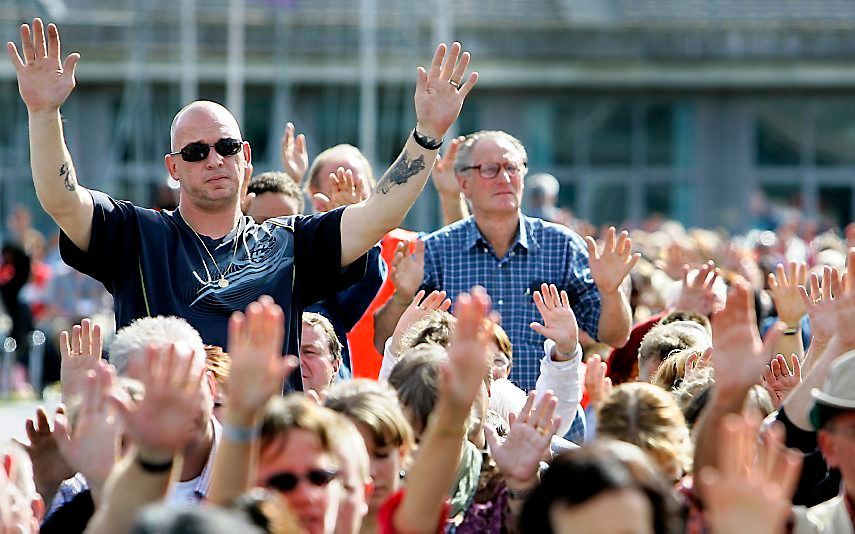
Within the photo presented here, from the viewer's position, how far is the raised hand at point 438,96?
6.30 meters

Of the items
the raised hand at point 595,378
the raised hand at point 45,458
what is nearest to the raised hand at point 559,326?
the raised hand at point 595,378

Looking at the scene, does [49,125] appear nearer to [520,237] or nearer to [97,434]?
[97,434]

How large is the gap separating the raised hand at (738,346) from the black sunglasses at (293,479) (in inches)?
41.6

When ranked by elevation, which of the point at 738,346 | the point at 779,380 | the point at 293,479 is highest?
the point at 738,346

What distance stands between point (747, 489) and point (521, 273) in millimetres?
4702

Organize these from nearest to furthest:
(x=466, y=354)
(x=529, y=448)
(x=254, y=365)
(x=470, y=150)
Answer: (x=254, y=365) < (x=466, y=354) < (x=529, y=448) < (x=470, y=150)

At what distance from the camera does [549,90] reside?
95.3ft

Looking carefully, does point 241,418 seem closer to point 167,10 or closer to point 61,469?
point 61,469

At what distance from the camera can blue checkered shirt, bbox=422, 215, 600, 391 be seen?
8.05m

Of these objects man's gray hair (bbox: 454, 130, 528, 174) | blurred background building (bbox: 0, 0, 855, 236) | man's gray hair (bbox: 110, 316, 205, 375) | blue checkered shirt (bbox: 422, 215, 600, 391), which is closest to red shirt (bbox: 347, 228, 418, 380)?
blue checkered shirt (bbox: 422, 215, 600, 391)

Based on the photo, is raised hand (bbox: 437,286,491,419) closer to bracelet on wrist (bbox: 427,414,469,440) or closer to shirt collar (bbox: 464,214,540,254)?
bracelet on wrist (bbox: 427,414,469,440)

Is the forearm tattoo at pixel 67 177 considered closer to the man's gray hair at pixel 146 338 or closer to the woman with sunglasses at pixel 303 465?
the man's gray hair at pixel 146 338

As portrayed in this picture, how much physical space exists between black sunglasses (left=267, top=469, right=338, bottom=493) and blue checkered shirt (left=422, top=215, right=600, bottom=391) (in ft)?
12.9

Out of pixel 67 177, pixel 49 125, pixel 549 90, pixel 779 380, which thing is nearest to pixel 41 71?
pixel 49 125
